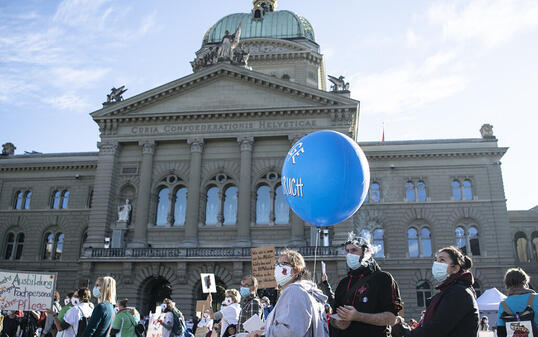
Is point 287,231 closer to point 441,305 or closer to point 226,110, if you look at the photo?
point 226,110

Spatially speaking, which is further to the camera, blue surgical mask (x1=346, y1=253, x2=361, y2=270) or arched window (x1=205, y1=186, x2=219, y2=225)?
arched window (x1=205, y1=186, x2=219, y2=225)

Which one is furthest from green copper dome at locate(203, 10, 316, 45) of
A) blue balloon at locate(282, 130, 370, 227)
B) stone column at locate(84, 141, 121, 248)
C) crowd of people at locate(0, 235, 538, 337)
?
crowd of people at locate(0, 235, 538, 337)

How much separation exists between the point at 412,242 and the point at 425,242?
91 centimetres

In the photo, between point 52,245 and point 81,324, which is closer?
point 81,324

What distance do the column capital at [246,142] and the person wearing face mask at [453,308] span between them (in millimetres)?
27369

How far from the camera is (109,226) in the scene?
32.0 m

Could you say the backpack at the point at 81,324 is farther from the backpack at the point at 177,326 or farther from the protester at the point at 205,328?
the protester at the point at 205,328

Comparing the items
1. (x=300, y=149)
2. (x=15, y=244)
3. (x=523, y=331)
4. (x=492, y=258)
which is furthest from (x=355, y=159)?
(x=15, y=244)

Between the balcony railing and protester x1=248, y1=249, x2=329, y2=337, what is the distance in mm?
23537

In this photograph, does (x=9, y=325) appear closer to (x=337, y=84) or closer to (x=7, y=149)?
(x=337, y=84)

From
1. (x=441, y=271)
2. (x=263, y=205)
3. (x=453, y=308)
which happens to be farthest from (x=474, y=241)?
(x=453, y=308)

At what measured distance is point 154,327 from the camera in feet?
35.5

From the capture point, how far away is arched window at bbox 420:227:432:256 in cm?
3422

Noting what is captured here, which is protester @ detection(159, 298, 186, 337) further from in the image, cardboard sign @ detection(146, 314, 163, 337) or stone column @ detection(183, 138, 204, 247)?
stone column @ detection(183, 138, 204, 247)
